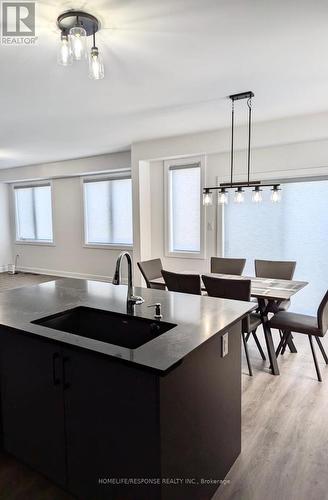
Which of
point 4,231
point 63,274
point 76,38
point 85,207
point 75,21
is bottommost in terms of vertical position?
point 63,274

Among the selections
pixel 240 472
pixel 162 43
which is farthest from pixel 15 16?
pixel 240 472

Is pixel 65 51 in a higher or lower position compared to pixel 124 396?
higher

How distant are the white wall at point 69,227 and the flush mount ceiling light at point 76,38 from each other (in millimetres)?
4681

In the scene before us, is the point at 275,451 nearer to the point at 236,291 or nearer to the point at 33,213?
the point at 236,291

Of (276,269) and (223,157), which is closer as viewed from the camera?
(276,269)

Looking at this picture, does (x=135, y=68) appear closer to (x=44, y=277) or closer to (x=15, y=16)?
(x=15, y=16)

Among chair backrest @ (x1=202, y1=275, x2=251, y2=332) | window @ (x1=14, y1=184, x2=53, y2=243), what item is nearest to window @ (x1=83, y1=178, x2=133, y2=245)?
window @ (x1=14, y1=184, x2=53, y2=243)

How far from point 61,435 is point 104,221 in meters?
5.89

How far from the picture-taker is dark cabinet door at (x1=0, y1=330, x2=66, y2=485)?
1632mm

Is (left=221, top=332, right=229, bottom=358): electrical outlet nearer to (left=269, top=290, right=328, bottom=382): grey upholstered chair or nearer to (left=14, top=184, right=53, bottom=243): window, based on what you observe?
(left=269, top=290, right=328, bottom=382): grey upholstered chair

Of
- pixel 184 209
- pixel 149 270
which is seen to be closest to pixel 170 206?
pixel 184 209

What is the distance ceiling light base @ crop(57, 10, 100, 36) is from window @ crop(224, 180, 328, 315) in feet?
11.0

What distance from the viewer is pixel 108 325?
201 cm

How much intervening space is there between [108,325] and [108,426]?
0.64 metres
